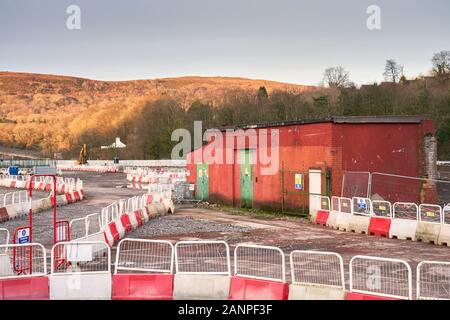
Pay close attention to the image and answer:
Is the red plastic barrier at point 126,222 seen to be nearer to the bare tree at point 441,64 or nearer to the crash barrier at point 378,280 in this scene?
the crash barrier at point 378,280

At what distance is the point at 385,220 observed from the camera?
65.6ft

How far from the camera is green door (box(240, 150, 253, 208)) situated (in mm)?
30578

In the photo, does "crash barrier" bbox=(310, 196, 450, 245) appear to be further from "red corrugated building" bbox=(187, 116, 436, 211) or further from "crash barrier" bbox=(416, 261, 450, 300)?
"crash barrier" bbox=(416, 261, 450, 300)

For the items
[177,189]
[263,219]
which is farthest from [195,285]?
[177,189]

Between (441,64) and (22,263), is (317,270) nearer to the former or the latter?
(22,263)

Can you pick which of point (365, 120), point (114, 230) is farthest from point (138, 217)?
point (365, 120)

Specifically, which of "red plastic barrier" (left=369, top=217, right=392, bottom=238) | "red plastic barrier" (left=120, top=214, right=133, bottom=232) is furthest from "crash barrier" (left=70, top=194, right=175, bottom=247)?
"red plastic barrier" (left=369, top=217, right=392, bottom=238)

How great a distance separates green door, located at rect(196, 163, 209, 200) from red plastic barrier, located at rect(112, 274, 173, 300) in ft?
78.2

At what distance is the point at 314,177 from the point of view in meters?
26.0

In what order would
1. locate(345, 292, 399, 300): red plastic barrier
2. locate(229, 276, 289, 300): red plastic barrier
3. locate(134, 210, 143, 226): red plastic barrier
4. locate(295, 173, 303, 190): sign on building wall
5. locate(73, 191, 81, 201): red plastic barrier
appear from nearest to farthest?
locate(345, 292, 399, 300): red plastic barrier < locate(229, 276, 289, 300): red plastic barrier < locate(134, 210, 143, 226): red plastic barrier < locate(295, 173, 303, 190): sign on building wall < locate(73, 191, 81, 201): red plastic barrier

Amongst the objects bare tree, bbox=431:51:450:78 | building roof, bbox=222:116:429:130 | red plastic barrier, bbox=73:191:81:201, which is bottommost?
red plastic barrier, bbox=73:191:81:201

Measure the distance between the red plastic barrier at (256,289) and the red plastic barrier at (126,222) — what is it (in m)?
10.5

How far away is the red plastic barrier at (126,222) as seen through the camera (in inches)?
824
